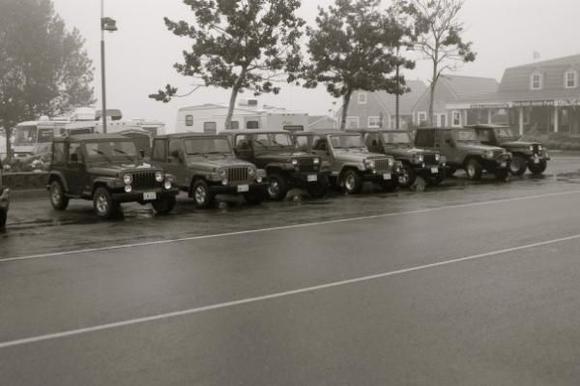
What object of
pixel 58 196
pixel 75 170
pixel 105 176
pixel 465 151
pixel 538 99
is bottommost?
pixel 58 196

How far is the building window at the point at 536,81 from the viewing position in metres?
54.2

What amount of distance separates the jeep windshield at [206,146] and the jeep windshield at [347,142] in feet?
12.6

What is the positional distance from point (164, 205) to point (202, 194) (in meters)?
1.13

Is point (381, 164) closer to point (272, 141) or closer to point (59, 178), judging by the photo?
point (272, 141)

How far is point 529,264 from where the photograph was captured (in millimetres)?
9141

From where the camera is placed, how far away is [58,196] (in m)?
16.9

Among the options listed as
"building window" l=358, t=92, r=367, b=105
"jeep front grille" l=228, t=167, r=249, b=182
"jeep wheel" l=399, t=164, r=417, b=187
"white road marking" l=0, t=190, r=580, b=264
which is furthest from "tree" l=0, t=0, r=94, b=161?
"white road marking" l=0, t=190, r=580, b=264

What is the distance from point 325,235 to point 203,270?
3.32 metres

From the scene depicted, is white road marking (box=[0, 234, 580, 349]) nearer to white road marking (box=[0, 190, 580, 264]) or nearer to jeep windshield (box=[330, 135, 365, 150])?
white road marking (box=[0, 190, 580, 264])

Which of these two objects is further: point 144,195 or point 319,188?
point 319,188

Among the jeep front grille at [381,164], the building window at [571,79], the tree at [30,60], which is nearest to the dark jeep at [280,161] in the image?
the jeep front grille at [381,164]

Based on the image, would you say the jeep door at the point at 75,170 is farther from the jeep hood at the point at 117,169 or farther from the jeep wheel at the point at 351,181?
the jeep wheel at the point at 351,181

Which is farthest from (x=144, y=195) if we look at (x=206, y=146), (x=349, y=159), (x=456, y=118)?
(x=456, y=118)

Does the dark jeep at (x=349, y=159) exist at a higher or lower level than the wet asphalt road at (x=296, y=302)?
higher
